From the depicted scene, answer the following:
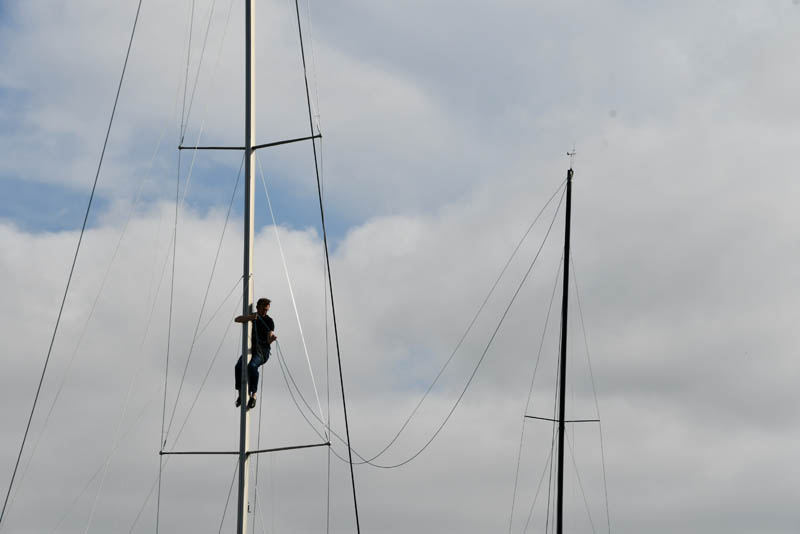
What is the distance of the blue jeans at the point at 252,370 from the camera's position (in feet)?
69.4

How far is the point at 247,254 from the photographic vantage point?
21.0 metres

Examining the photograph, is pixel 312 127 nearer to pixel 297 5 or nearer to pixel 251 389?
pixel 297 5

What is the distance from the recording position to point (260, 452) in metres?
20.7

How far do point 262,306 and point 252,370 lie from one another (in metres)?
1.00

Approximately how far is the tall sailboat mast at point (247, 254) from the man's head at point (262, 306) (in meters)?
0.26

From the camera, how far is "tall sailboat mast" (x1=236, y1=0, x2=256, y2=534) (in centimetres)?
2022

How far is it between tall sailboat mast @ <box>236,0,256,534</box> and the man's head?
261mm

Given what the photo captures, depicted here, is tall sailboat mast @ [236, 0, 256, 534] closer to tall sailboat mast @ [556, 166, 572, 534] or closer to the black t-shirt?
the black t-shirt

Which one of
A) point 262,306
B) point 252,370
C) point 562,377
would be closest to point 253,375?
point 252,370

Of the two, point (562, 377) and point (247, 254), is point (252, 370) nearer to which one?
point (247, 254)

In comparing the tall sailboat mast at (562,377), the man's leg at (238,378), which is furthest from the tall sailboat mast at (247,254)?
the tall sailboat mast at (562,377)

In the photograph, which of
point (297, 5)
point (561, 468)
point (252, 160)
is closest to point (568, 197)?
point (561, 468)

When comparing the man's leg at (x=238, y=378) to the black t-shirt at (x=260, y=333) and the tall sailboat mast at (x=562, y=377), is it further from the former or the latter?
the tall sailboat mast at (x=562, y=377)

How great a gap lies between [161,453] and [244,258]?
3.43m
